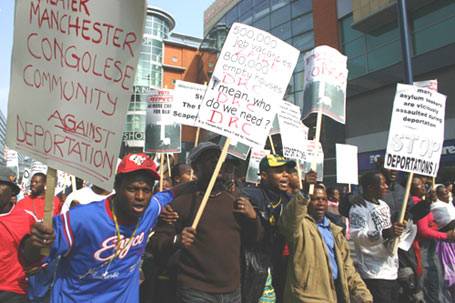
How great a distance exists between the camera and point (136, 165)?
223cm

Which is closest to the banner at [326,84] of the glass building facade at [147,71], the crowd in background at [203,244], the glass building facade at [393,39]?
the crowd in background at [203,244]

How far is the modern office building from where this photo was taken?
1446cm

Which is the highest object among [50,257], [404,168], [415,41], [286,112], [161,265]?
[415,41]

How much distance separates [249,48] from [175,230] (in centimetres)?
166

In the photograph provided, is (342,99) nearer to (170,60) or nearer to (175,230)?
(175,230)

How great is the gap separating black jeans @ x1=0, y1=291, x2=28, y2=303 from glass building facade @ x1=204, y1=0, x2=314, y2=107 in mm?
18557

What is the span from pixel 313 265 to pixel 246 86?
1513mm

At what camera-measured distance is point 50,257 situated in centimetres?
193

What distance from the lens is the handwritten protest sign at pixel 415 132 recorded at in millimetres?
4105

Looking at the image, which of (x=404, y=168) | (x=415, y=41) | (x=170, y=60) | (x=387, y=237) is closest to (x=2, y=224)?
(x=387, y=237)

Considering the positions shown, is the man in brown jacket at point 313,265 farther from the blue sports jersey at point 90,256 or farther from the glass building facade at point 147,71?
the glass building facade at point 147,71

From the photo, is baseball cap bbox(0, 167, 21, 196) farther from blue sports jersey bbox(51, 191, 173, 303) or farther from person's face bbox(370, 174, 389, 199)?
person's face bbox(370, 174, 389, 199)

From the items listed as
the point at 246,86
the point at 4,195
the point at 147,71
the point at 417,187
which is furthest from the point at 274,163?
the point at 147,71

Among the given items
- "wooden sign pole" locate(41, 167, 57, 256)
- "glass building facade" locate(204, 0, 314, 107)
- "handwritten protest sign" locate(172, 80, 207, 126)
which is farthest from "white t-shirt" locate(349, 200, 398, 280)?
"glass building facade" locate(204, 0, 314, 107)
